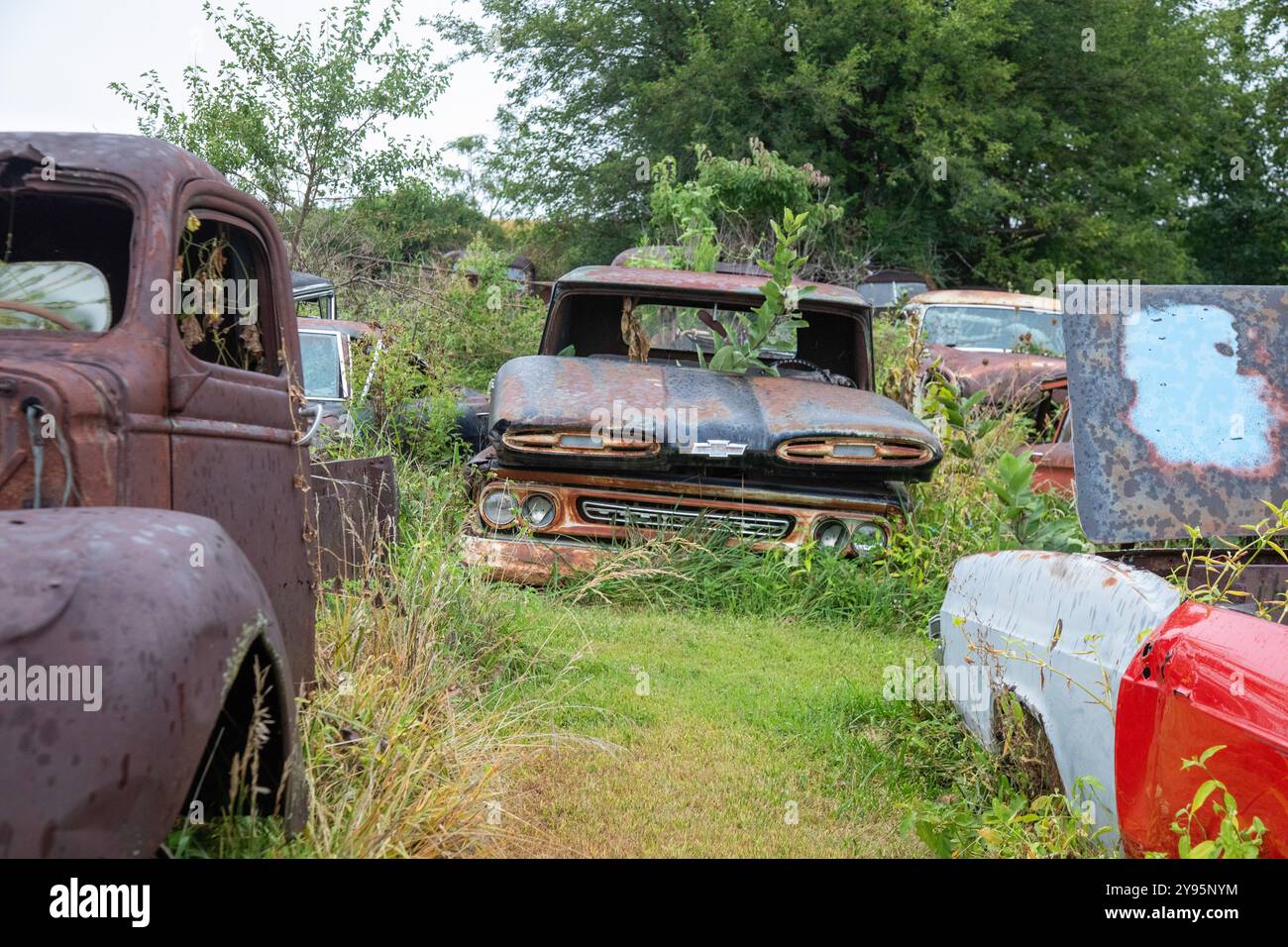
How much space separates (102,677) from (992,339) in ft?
34.9

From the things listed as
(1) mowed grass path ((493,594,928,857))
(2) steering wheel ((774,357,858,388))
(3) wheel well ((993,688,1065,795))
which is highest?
(2) steering wheel ((774,357,858,388))

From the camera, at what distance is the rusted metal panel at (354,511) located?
15.6ft

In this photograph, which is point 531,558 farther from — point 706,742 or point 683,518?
point 706,742

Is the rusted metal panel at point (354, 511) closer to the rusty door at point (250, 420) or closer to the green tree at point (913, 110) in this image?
the rusty door at point (250, 420)

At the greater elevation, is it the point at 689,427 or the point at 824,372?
the point at 824,372

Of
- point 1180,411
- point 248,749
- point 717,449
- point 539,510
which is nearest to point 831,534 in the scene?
point 717,449

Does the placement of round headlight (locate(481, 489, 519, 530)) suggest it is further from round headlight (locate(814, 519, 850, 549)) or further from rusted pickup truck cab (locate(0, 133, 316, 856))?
rusted pickup truck cab (locate(0, 133, 316, 856))

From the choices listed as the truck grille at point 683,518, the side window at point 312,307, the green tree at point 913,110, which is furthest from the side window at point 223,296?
the green tree at point 913,110

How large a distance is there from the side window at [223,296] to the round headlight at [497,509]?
3043 millimetres

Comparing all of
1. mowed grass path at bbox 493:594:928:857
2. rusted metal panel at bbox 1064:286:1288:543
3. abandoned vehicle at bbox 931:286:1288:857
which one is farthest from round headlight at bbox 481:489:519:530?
rusted metal panel at bbox 1064:286:1288:543

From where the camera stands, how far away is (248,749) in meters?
2.21

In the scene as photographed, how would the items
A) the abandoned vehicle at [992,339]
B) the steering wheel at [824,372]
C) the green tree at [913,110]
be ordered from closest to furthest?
the steering wheel at [824,372] < the abandoned vehicle at [992,339] < the green tree at [913,110]

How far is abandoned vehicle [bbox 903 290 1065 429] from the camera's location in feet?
33.0
